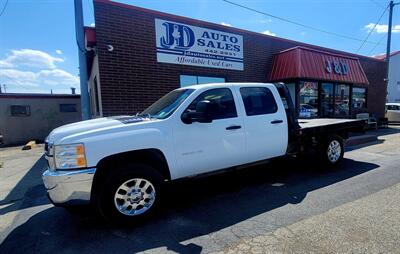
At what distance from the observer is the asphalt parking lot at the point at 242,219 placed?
3.16 metres

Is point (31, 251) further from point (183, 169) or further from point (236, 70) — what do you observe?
point (236, 70)

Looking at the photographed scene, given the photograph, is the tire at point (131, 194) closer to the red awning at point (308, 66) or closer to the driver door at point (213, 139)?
the driver door at point (213, 139)

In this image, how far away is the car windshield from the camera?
432 cm

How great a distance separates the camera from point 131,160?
390 cm

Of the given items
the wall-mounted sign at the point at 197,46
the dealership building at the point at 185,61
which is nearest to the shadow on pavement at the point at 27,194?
the dealership building at the point at 185,61

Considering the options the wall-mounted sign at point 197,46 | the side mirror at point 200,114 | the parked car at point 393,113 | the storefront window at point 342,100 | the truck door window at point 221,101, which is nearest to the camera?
the side mirror at point 200,114

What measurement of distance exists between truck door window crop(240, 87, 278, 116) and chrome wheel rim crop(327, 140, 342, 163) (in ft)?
7.06

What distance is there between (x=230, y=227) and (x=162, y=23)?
24.8 feet

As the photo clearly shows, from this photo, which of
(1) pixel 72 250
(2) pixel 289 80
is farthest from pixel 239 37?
(1) pixel 72 250

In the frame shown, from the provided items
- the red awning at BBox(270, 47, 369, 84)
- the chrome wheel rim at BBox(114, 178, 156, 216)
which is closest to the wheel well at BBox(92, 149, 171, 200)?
the chrome wheel rim at BBox(114, 178, 156, 216)

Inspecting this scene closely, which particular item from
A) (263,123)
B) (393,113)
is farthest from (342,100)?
(263,123)

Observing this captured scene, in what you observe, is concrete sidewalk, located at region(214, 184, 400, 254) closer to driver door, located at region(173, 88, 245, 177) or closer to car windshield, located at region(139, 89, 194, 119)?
driver door, located at region(173, 88, 245, 177)

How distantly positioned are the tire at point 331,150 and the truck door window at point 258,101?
1.91 metres

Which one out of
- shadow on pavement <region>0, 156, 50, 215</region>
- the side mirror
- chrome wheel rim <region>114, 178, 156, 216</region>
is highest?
the side mirror
